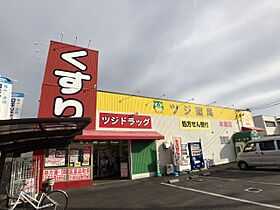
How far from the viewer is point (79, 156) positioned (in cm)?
926

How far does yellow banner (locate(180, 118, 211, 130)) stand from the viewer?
1331 cm

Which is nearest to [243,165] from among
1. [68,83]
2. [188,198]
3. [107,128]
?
[188,198]

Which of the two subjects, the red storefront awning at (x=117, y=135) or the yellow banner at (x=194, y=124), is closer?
the red storefront awning at (x=117, y=135)

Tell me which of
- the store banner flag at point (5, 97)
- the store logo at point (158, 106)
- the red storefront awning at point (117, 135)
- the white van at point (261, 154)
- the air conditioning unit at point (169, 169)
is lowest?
the air conditioning unit at point (169, 169)

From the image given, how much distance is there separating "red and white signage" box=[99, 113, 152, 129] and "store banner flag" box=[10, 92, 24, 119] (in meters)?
4.07

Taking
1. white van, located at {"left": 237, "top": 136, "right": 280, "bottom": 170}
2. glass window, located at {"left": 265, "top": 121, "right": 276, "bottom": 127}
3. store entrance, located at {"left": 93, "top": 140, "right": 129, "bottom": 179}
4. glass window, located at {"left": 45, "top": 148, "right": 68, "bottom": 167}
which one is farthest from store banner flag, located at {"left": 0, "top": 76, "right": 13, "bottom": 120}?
glass window, located at {"left": 265, "top": 121, "right": 276, "bottom": 127}

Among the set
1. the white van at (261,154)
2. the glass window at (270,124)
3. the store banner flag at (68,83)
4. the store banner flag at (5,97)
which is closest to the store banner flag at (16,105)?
the store banner flag at (5,97)

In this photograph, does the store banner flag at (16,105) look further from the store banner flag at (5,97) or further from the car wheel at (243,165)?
the car wheel at (243,165)

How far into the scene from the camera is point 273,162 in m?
9.91

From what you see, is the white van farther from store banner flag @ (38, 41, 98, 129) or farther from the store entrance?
store banner flag @ (38, 41, 98, 129)

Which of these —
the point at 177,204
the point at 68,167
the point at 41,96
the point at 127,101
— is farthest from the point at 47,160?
the point at 177,204

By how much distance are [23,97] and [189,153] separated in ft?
33.1

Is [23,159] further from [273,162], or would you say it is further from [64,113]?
[273,162]

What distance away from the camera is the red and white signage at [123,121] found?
A: 1009cm
